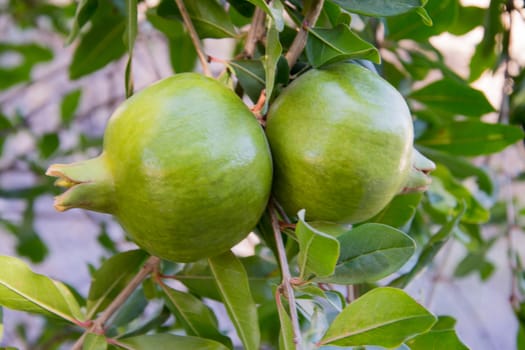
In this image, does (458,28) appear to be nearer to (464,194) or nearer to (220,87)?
(464,194)

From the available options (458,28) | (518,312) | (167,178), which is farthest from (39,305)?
(458,28)

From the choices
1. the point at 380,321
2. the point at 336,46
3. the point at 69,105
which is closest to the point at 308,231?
the point at 380,321

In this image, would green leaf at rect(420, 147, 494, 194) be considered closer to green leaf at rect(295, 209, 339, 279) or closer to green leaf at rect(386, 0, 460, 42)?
green leaf at rect(386, 0, 460, 42)

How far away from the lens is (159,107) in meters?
0.63

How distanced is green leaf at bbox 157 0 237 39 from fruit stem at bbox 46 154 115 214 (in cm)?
29

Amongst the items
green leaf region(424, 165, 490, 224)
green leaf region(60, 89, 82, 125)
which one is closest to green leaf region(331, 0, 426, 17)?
green leaf region(424, 165, 490, 224)

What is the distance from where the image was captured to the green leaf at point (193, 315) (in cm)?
82

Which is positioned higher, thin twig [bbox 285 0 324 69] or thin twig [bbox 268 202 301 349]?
thin twig [bbox 285 0 324 69]

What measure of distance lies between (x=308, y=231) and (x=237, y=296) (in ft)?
0.64

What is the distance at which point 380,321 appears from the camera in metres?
0.61

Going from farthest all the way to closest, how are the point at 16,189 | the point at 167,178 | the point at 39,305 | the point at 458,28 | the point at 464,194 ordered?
the point at 16,189
the point at 458,28
the point at 464,194
the point at 39,305
the point at 167,178

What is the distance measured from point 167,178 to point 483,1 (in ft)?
3.44

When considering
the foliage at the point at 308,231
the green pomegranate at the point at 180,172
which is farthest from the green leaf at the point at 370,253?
the green pomegranate at the point at 180,172

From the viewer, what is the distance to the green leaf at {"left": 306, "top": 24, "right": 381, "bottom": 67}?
2.19 ft
